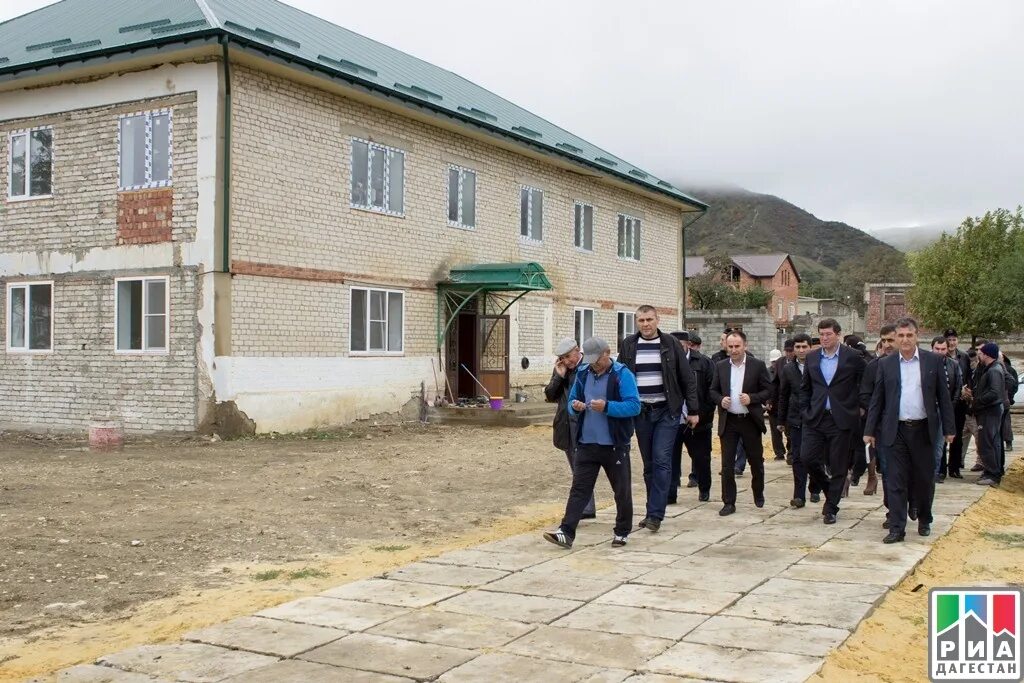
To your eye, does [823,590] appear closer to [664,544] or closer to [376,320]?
[664,544]

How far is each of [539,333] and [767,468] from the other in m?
10.9

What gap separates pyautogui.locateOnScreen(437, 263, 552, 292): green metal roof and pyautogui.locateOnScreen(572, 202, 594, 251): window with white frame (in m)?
4.99

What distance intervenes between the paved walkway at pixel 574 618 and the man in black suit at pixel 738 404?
1.12 meters

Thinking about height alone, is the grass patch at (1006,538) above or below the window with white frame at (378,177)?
below

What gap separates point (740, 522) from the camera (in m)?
9.36

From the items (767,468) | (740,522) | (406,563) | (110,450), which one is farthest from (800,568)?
(110,450)

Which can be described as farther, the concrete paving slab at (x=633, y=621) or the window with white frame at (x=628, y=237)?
the window with white frame at (x=628, y=237)

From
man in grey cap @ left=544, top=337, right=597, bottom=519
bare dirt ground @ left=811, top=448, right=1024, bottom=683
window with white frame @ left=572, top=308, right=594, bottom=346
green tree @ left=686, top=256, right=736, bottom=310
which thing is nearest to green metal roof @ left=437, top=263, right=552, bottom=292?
window with white frame @ left=572, top=308, right=594, bottom=346

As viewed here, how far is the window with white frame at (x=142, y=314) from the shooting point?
55.4 ft

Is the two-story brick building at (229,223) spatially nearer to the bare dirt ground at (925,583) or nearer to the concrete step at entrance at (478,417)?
the concrete step at entrance at (478,417)

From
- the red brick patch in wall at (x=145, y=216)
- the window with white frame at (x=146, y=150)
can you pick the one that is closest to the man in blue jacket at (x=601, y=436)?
the red brick patch in wall at (x=145, y=216)

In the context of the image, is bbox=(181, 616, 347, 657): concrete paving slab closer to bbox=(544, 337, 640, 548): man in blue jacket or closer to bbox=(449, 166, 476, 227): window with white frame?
bbox=(544, 337, 640, 548): man in blue jacket

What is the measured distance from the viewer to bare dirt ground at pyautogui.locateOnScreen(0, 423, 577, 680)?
6.43 metres

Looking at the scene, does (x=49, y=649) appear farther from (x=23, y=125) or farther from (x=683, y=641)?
(x=23, y=125)
